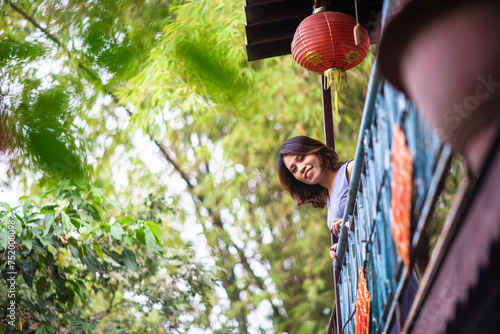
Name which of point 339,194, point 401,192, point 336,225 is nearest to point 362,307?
point 336,225

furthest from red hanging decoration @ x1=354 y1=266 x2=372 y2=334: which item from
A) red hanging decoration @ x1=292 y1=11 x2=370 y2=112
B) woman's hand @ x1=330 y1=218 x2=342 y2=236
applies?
red hanging decoration @ x1=292 y1=11 x2=370 y2=112

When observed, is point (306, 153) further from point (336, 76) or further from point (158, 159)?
point (158, 159)

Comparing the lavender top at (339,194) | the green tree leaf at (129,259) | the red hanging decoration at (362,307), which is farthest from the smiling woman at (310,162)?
the green tree leaf at (129,259)

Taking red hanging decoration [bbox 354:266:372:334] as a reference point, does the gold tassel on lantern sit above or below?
above

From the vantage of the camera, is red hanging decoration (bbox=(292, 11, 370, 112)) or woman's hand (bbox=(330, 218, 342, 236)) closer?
woman's hand (bbox=(330, 218, 342, 236))

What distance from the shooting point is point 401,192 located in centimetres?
112

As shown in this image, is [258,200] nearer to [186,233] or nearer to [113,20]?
[186,233]

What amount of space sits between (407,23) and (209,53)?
2.36 ft

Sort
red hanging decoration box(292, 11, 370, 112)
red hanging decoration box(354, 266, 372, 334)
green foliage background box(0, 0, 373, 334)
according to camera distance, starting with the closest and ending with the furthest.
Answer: green foliage background box(0, 0, 373, 334) < red hanging decoration box(354, 266, 372, 334) < red hanging decoration box(292, 11, 370, 112)

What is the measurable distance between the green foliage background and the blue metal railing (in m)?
0.44

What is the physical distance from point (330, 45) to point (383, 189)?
1.58 metres

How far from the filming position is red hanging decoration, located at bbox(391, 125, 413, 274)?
43.5 inches

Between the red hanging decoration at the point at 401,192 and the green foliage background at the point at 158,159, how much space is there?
0.55 m

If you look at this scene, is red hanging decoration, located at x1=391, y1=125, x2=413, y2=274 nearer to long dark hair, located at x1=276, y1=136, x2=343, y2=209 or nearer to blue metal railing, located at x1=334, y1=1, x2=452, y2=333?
blue metal railing, located at x1=334, y1=1, x2=452, y2=333
